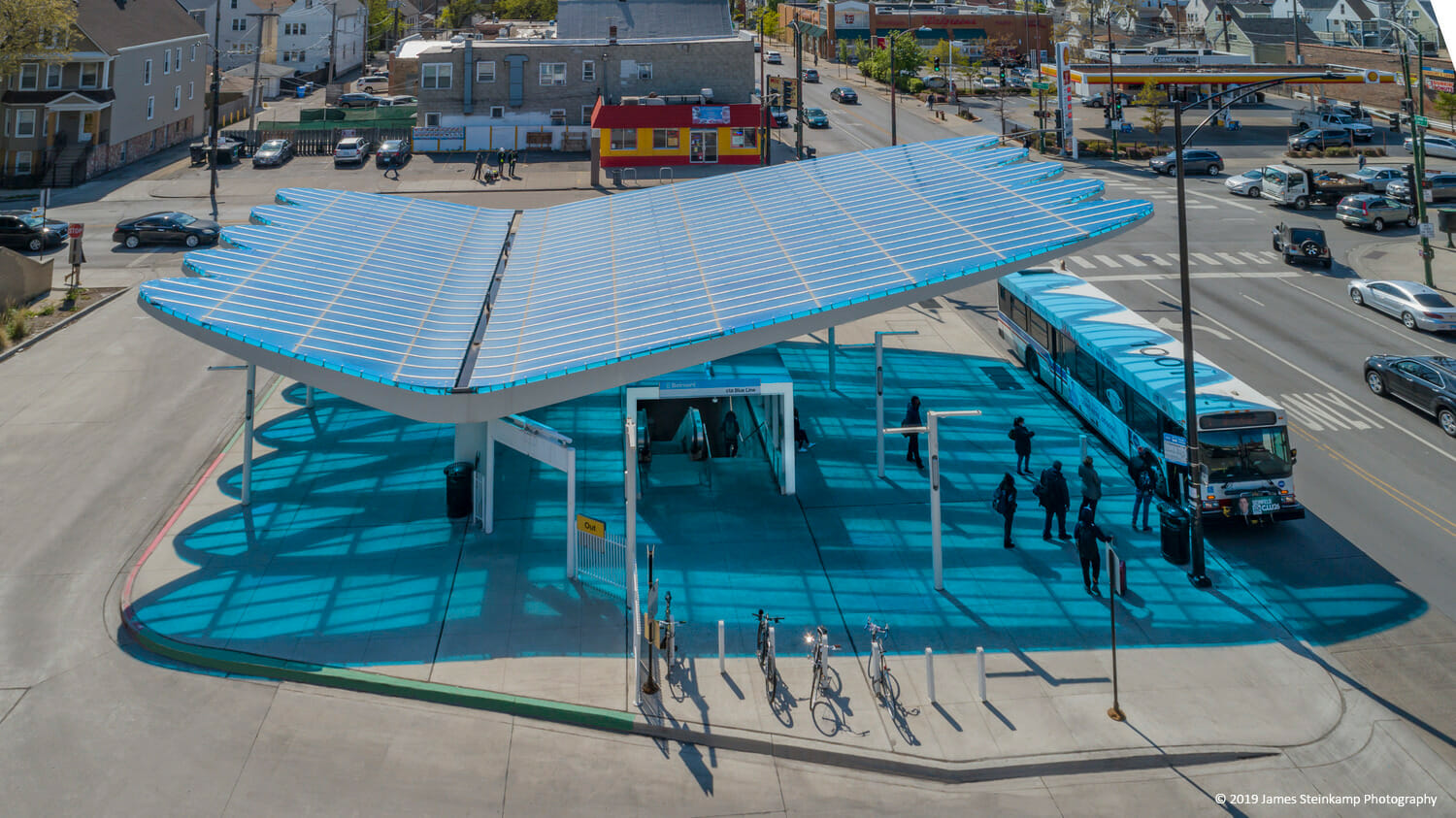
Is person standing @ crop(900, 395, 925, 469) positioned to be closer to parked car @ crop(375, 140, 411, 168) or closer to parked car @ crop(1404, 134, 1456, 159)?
parked car @ crop(375, 140, 411, 168)

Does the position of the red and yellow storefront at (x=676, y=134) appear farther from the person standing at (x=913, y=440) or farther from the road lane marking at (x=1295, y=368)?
the person standing at (x=913, y=440)

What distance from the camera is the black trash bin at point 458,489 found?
20469 mm

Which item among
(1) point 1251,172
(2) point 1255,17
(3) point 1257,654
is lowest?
(3) point 1257,654

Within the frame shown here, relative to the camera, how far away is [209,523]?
20.4 metres

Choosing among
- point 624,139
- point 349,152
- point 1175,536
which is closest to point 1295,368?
point 1175,536

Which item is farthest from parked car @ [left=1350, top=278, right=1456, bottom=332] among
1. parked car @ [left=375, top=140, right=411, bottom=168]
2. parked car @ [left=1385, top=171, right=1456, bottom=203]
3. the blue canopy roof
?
parked car @ [left=375, top=140, right=411, bottom=168]

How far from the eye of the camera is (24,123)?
57.9m

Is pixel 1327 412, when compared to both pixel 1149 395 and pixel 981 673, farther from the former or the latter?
pixel 981 673

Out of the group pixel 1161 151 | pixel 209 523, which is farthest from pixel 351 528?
pixel 1161 151

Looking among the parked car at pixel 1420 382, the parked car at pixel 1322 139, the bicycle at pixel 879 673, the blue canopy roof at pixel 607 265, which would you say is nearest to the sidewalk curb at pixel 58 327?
the blue canopy roof at pixel 607 265

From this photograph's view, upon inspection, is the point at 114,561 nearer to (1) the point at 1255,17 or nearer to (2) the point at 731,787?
(2) the point at 731,787

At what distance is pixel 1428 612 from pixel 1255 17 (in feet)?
353

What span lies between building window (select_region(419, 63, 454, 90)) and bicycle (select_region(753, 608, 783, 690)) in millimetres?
57851

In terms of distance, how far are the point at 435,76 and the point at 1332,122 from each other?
56.4 m
